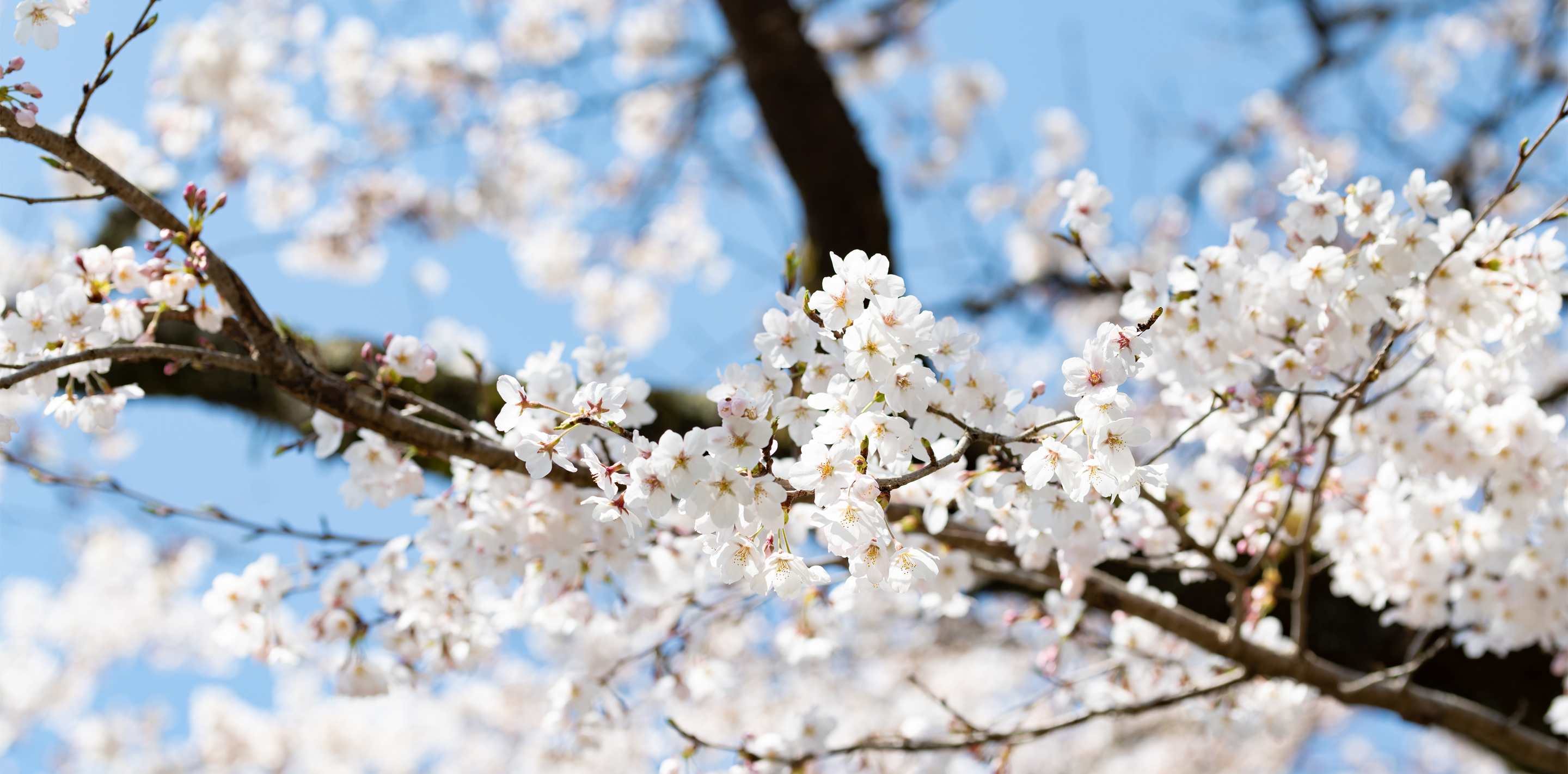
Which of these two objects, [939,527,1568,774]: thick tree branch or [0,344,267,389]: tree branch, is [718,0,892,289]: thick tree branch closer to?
[939,527,1568,774]: thick tree branch

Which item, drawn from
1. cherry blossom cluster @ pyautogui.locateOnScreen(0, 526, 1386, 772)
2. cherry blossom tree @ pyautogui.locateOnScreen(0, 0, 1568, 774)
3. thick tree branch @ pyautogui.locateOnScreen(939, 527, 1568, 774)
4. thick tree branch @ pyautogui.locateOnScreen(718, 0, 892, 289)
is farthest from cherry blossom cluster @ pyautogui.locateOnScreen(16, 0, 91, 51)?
thick tree branch @ pyautogui.locateOnScreen(718, 0, 892, 289)

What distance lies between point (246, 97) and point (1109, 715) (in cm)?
572

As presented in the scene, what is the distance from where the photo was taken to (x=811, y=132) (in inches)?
138

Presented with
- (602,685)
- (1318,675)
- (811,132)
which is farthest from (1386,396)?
(811,132)

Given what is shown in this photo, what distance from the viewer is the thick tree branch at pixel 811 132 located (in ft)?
11.2

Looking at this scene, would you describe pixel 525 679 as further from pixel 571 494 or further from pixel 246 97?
pixel 571 494

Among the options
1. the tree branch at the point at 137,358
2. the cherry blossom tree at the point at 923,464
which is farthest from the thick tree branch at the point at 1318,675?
the tree branch at the point at 137,358

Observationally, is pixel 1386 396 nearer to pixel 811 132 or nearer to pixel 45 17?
pixel 45 17

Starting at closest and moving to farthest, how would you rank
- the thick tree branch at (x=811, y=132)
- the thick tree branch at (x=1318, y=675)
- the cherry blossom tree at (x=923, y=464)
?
the cherry blossom tree at (x=923, y=464)
the thick tree branch at (x=1318, y=675)
the thick tree branch at (x=811, y=132)

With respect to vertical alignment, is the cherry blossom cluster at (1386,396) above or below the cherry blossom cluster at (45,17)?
below

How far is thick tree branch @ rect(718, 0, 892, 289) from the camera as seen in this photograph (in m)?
3.40

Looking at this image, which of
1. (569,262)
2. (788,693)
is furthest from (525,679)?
(569,262)

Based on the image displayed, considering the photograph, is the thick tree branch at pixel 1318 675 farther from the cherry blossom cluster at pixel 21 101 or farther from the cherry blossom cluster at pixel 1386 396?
the cherry blossom cluster at pixel 21 101

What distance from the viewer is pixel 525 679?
342 inches
